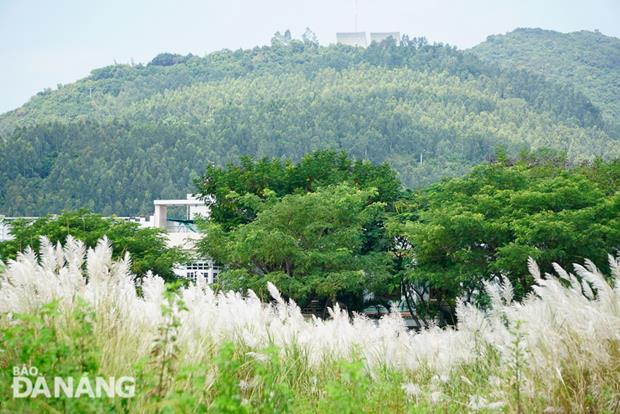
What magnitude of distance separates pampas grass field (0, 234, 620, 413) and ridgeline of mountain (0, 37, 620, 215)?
42503 millimetres

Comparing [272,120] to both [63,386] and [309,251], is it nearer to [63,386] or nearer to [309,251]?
[309,251]

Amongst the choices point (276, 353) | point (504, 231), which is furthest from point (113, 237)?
point (276, 353)

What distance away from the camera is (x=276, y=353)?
4.87 meters

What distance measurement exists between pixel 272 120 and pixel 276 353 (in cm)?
10860

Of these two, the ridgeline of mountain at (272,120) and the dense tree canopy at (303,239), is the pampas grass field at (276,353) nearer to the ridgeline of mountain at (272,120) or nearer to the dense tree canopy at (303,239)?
the dense tree canopy at (303,239)

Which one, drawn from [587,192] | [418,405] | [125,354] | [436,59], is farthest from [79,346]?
[436,59]

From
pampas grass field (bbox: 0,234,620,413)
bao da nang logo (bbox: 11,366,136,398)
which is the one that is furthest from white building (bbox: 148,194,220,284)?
bao da nang logo (bbox: 11,366,136,398)

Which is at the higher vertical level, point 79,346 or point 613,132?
point 79,346

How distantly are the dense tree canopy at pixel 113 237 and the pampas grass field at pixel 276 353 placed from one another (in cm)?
1810

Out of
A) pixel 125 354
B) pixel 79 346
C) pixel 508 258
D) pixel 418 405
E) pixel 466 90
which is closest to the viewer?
pixel 79 346

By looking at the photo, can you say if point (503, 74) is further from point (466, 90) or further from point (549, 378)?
point (549, 378)

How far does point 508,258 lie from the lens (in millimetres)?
19094

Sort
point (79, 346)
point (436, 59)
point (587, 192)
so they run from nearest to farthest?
1. point (79, 346)
2. point (587, 192)
3. point (436, 59)

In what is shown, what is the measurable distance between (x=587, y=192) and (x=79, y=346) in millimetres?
18704
